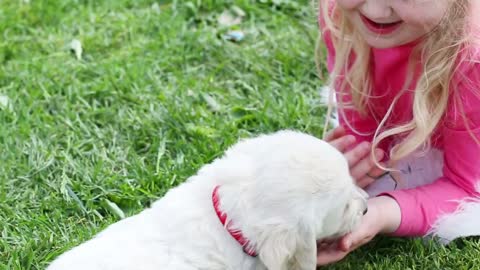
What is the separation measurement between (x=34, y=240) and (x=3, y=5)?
2.23 m

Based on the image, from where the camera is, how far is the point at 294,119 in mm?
3990

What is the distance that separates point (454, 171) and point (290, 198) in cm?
98

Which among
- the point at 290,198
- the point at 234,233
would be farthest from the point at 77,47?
the point at 290,198

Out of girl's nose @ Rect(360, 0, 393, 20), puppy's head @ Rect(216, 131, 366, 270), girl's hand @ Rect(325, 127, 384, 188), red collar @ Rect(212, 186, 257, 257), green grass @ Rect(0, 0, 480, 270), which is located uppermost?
girl's nose @ Rect(360, 0, 393, 20)

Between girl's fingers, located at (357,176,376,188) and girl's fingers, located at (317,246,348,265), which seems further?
girl's fingers, located at (357,176,376,188)

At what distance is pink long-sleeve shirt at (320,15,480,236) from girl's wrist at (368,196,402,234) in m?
0.02

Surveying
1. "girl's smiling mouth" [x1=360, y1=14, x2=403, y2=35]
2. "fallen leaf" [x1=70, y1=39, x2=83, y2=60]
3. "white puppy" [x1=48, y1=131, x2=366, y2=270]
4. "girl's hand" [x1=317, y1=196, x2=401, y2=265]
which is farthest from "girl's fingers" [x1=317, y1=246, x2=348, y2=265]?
"fallen leaf" [x1=70, y1=39, x2=83, y2=60]

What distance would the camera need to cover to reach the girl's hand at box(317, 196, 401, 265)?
118 inches

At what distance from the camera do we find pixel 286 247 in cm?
Result: 266

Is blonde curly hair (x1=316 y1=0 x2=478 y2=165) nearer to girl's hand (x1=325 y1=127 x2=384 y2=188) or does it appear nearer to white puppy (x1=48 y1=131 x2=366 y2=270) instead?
girl's hand (x1=325 y1=127 x2=384 y2=188)

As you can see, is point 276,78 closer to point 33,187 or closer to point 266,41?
point 266,41

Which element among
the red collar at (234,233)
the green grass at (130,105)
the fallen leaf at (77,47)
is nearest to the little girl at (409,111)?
the green grass at (130,105)

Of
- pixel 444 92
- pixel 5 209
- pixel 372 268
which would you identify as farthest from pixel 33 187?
pixel 444 92

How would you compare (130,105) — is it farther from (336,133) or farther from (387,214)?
(387,214)
